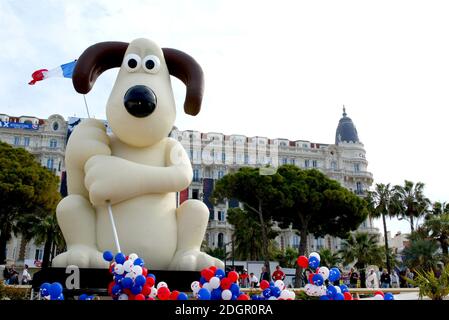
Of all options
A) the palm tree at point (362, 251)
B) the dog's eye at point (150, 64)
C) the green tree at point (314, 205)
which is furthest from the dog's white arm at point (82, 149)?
the palm tree at point (362, 251)

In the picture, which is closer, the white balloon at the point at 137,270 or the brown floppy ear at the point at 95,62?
the white balloon at the point at 137,270

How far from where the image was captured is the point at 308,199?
24.0 m

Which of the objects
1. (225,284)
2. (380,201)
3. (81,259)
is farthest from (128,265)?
(380,201)

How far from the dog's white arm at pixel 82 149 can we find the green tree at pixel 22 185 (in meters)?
14.2

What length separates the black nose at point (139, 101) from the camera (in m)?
5.33

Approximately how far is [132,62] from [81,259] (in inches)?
107

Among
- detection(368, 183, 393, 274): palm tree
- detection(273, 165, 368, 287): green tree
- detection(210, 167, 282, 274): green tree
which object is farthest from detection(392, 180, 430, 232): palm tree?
detection(210, 167, 282, 274): green tree

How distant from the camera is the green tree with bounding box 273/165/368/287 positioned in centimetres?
2372

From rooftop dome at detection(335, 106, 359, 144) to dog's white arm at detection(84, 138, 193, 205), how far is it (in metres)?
49.5

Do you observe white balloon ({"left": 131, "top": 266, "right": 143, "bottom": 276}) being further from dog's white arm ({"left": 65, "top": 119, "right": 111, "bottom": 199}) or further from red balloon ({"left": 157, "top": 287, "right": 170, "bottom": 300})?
Result: dog's white arm ({"left": 65, "top": 119, "right": 111, "bottom": 199})

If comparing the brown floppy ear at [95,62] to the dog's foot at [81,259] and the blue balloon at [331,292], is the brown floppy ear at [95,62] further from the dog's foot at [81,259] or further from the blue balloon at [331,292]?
the blue balloon at [331,292]

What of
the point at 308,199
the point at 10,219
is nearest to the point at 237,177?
the point at 308,199

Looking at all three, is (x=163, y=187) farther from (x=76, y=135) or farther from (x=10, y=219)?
(x=10, y=219)

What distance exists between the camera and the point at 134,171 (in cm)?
542
